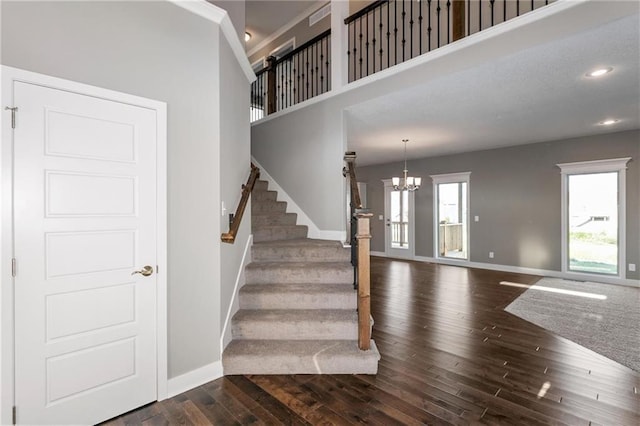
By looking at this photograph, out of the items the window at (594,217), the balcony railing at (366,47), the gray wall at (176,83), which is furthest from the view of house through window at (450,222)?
the gray wall at (176,83)

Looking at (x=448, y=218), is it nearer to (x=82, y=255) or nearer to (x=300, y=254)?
(x=300, y=254)

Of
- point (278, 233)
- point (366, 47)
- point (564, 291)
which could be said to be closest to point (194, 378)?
point (278, 233)

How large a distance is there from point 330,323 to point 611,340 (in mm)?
2947

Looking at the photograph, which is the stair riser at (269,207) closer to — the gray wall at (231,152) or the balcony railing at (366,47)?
the gray wall at (231,152)

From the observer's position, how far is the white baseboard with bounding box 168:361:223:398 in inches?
90.7

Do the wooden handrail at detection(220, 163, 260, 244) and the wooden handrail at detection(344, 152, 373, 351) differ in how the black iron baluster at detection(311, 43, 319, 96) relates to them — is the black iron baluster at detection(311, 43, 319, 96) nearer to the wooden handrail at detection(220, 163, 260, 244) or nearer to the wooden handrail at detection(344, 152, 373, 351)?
the wooden handrail at detection(220, 163, 260, 244)

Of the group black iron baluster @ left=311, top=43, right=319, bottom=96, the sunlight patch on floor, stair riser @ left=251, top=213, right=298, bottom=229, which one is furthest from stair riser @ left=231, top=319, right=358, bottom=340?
the sunlight patch on floor

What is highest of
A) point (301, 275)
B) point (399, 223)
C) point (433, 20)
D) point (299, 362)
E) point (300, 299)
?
point (433, 20)

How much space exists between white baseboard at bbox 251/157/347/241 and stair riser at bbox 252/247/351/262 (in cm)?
62

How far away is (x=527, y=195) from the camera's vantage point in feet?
21.6

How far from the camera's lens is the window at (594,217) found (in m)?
5.64

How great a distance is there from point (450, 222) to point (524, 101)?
4.45 meters

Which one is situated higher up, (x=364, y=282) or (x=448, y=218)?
(x=448, y=218)

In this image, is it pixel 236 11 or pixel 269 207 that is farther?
pixel 269 207
